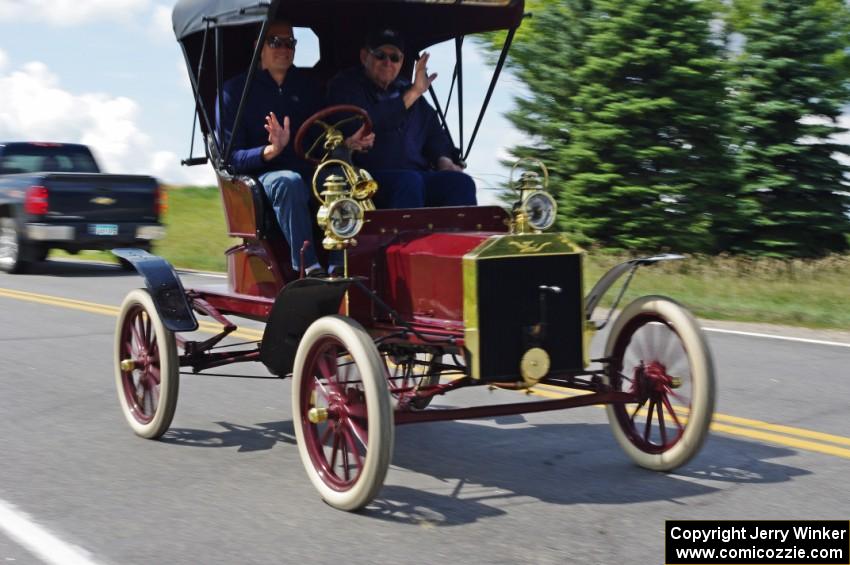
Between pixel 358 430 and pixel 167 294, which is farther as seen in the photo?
pixel 167 294

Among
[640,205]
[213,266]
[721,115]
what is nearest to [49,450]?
[213,266]

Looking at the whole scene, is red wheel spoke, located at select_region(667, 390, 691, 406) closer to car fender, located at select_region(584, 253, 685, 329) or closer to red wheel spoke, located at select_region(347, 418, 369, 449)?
car fender, located at select_region(584, 253, 685, 329)

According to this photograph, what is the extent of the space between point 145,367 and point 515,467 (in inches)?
90.5

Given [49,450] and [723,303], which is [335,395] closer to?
[49,450]

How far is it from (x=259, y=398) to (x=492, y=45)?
606 inches

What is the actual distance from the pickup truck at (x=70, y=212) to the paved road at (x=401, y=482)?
9213 millimetres

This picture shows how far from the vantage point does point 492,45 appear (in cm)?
2228

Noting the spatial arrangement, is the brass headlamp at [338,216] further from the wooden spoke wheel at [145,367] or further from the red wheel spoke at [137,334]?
the red wheel spoke at [137,334]

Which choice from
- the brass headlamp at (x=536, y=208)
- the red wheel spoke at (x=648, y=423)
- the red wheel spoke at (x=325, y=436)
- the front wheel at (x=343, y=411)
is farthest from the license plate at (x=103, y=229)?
the red wheel spoke at (x=648, y=423)

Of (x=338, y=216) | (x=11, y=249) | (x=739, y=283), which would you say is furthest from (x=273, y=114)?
(x=11, y=249)

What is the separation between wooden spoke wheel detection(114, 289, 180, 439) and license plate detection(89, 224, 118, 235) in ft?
35.1

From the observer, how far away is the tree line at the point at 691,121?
19.2 meters

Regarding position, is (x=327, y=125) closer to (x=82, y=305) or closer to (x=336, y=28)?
(x=336, y=28)

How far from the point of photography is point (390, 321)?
5.87 metres
